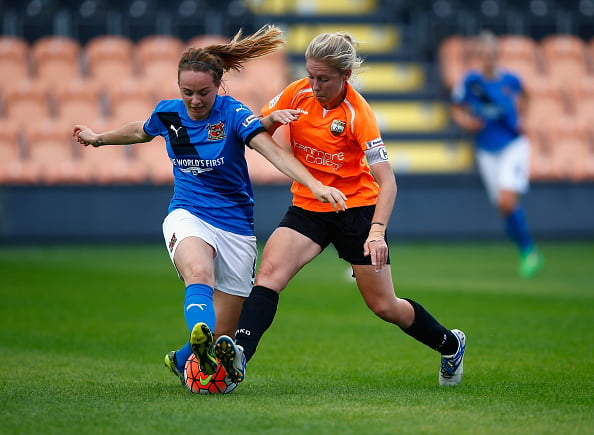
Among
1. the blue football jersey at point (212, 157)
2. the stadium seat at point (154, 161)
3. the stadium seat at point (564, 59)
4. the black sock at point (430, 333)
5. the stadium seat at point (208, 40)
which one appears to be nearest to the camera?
the blue football jersey at point (212, 157)

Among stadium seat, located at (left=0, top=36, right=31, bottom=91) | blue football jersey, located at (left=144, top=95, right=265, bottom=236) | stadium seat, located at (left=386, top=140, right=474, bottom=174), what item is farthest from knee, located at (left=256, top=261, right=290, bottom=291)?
stadium seat, located at (left=0, top=36, right=31, bottom=91)

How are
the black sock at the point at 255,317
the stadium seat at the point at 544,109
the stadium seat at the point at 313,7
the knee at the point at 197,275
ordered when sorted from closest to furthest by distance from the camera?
the knee at the point at 197,275 → the black sock at the point at 255,317 → the stadium seat at the point at 544,109 → the stadium seat at the point at 313,7

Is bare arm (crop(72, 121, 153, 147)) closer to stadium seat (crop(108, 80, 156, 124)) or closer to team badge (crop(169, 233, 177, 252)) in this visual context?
team badge (crop(169, 233, 177, 252))

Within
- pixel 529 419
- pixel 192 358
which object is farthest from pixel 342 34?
pixel 529 419

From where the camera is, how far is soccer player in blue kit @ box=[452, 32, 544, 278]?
13531 millimetres

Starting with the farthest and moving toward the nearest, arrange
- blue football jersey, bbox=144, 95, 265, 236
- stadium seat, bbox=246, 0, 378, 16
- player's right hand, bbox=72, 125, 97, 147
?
1. stadium seat, bbox=246, 0, 378, 16
2. player's right hand, bbox=72, 125, 97, 147
3. blue football jersey, bbox=144, 95, 265, 236

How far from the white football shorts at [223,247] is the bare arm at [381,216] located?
79cm

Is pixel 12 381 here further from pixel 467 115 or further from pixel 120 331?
pixel 467 115

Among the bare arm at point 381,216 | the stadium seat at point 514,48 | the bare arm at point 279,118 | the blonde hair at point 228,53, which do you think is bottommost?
the stadium seat at point 514,48

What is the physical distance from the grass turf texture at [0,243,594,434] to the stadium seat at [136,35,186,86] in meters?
6.20

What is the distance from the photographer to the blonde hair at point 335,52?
5488 millimetres

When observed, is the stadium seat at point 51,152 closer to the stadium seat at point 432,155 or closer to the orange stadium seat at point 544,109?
the stadium seat at point 432,155

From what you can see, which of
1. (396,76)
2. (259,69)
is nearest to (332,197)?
(259,69)

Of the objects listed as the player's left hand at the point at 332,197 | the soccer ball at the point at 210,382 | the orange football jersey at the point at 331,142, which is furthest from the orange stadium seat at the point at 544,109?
the soccer ball at the point at 210,382
